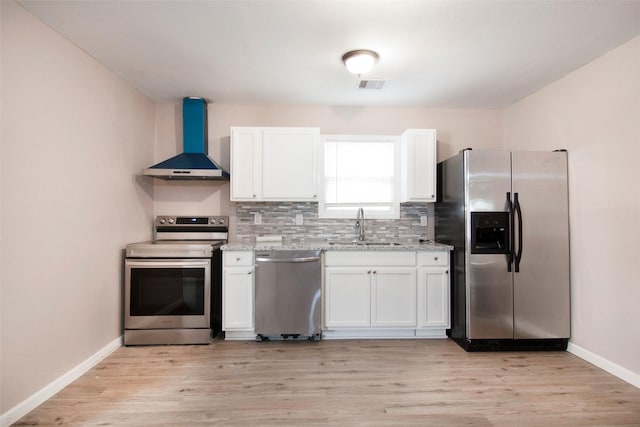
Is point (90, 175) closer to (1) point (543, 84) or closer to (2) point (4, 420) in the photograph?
(2) point (4, 420)

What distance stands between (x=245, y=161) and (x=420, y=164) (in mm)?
1859

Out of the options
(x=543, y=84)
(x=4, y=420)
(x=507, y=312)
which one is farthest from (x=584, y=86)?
(x=4, y=420)

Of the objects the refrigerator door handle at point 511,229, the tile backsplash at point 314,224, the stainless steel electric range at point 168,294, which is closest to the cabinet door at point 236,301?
the stainless steel electric range at point 168,294

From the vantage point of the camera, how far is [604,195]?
2340mm

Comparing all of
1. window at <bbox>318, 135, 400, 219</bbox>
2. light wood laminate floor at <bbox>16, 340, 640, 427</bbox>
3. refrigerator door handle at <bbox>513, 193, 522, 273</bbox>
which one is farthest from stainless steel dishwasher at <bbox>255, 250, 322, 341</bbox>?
refrigerator door handle at <bbox>513, 193, 522, 273</bbox>

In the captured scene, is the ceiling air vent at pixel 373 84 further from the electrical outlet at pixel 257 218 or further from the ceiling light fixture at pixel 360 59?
the electrical outlet at pixel 257 218

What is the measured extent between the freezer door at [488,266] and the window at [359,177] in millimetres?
930

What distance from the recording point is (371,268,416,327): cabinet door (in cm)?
284

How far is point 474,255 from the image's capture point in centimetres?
265

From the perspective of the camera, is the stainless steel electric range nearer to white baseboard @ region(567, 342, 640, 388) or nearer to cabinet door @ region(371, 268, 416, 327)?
cabinet door @ region(371, 268, 416, 327)

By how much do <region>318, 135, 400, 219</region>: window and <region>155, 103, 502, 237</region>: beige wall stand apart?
0.20 m

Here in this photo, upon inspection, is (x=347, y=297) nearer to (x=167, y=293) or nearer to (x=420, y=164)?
(x=420, y=164)

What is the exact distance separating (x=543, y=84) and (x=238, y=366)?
3.81 metres

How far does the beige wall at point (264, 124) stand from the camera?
132 inches
